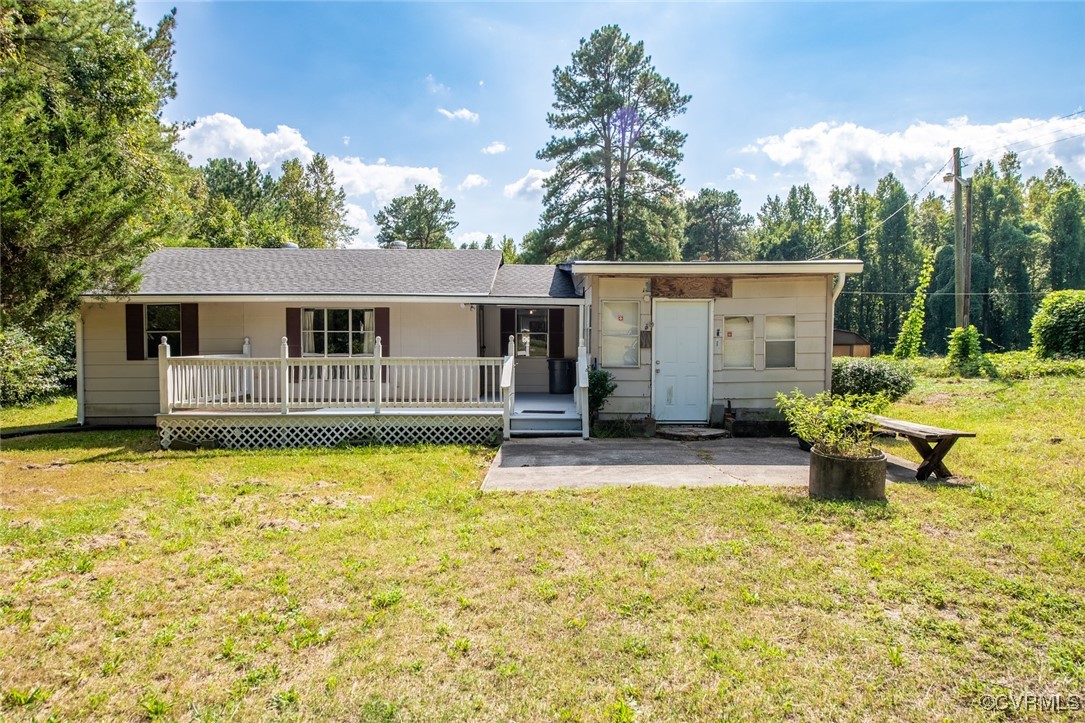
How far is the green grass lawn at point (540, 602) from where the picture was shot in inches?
99.6

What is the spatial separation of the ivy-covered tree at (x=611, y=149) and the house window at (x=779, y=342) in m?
15.8

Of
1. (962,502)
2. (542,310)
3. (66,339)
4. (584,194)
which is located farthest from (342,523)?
(584,194)

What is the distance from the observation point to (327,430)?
351 inches

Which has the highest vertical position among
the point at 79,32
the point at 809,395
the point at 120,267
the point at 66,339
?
the point at 79,32

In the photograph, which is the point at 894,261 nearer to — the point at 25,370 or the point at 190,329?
the point at 190,329

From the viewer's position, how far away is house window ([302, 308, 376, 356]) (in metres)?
10.8

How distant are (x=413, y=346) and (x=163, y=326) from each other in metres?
4.98

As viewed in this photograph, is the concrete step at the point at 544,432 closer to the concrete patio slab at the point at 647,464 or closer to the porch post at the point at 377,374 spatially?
the concrete patio slab at the point at 647,464

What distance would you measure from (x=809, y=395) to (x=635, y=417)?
131 inches

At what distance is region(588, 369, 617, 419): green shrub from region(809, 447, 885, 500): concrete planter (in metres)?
4.44

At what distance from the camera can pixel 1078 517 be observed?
4.71 metres

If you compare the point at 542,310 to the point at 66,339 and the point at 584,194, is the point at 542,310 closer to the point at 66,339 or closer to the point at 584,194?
the point at 66,339
